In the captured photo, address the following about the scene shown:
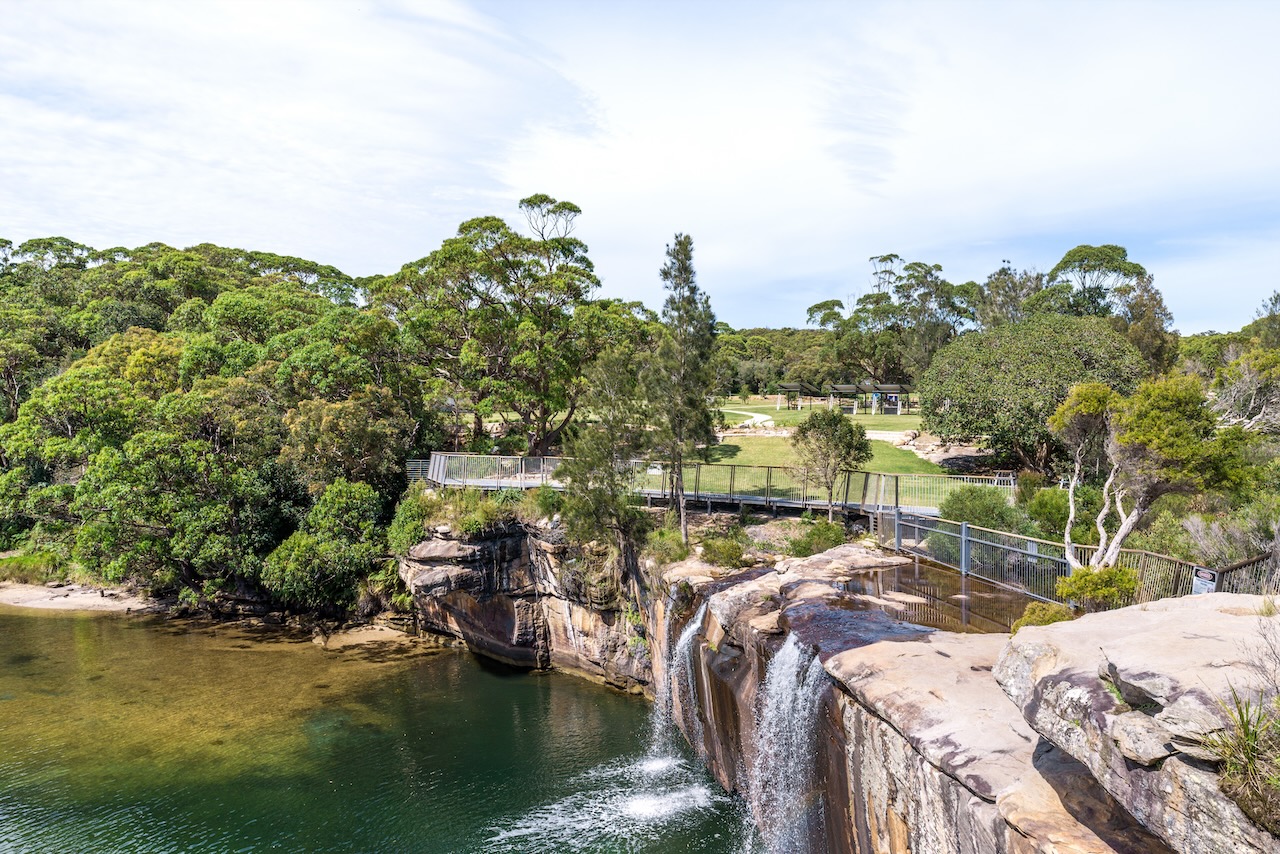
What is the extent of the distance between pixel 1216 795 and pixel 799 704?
25.0ft

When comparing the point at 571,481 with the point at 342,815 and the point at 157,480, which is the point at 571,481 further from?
the point at 157,480

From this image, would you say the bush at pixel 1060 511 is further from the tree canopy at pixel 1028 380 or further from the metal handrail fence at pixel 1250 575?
the tree canopy at pixel 1028 380

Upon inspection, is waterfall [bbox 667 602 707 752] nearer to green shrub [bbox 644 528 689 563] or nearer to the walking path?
green shrub [bbox 644 528 689 563]

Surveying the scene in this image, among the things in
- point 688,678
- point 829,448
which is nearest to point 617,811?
point 688,678

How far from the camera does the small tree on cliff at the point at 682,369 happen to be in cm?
2238

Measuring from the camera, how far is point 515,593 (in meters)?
25.8

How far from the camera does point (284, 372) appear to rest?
1227 inches

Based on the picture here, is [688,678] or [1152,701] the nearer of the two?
[1152,701]

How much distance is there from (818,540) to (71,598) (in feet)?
115

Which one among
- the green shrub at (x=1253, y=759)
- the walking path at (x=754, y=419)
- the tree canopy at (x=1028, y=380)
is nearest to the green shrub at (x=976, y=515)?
the tree canopy at (x=1028, y=380)

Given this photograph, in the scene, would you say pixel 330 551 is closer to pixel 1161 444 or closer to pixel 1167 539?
pixel 1161 444

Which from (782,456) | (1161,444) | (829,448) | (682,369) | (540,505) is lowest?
(540,505)

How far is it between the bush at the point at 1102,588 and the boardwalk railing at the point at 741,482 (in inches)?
386

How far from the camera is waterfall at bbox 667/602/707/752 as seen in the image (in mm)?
17672
